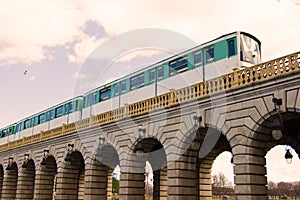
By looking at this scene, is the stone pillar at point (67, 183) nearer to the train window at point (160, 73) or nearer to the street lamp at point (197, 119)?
the train window at point (160, 73)

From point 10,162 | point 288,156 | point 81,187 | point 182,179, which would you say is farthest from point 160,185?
point 10,162

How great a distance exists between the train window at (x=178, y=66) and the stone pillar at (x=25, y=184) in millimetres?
18139

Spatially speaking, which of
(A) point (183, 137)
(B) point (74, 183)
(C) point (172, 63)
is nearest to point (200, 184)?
(A) point (183, 137)

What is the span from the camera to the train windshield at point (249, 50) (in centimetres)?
1773

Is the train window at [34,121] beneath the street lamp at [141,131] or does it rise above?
above

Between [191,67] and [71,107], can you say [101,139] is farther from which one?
[71,107]

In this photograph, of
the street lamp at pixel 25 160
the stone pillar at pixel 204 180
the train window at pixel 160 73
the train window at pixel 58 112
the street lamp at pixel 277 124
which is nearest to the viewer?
the street lamp at pixel 277 124

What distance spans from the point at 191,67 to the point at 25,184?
20.2 m

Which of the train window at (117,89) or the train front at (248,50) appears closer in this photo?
the train front at (248,50)

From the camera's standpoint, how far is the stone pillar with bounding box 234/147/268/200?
13680 millimetres

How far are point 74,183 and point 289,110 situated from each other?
17973 mm

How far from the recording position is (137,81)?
2336 cm

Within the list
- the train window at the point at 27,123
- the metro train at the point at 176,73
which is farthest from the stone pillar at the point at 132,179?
the train window at the point at 27,123

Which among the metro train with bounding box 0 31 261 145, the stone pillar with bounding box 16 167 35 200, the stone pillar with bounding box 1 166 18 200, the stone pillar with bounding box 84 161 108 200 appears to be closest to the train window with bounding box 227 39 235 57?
the metro train with bounding box 0 31 261 145
